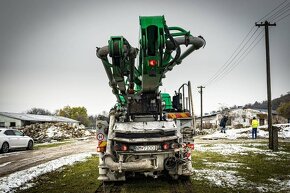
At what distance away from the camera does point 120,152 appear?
18.6ft

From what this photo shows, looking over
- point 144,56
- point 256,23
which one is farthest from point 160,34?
point 256,23

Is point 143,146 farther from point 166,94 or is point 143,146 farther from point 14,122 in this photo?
point 14,122

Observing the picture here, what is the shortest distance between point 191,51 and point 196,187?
10.7 feet

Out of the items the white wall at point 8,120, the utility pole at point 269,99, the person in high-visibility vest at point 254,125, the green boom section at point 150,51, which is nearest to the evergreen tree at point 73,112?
the white wall at point 8,120

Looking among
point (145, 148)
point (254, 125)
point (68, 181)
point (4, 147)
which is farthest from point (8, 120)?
point (145, 148)

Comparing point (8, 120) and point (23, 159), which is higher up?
point (8, 120)

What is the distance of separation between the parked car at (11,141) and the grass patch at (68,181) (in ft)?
30.2

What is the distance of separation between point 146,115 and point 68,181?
2986 mm

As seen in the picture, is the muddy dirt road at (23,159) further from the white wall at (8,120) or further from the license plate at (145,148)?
the white wall at (8,120)

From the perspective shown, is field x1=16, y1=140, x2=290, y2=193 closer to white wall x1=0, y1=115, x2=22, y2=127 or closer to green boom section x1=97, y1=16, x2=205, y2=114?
green boom section x1=97, y1=16, x2=205, y2=114

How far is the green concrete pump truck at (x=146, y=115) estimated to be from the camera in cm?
449

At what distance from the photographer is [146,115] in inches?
265

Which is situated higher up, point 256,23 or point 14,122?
point 256,23

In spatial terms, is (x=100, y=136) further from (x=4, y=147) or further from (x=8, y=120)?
(x=8, y=120)
